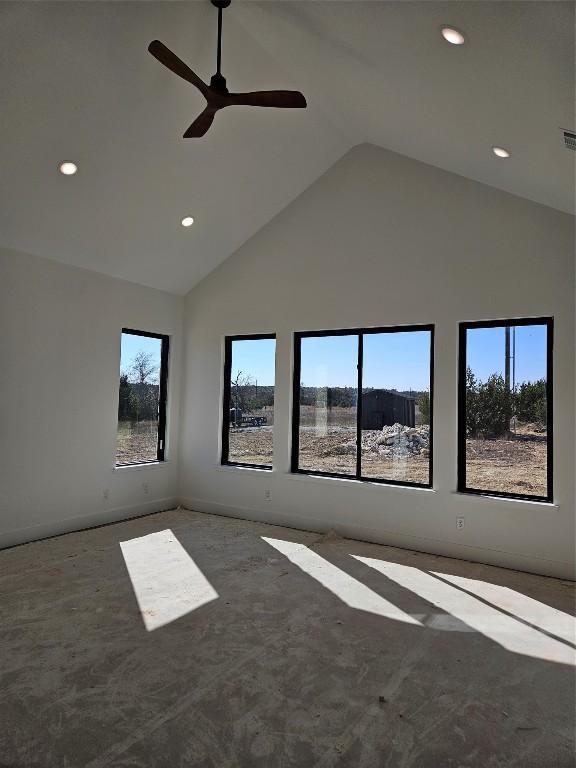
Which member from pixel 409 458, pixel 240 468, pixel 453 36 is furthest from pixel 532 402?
pixel 240 468

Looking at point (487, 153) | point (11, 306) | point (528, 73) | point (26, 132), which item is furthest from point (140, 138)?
point (528, 73)

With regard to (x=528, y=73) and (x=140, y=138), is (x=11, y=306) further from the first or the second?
(x=528, y=73)

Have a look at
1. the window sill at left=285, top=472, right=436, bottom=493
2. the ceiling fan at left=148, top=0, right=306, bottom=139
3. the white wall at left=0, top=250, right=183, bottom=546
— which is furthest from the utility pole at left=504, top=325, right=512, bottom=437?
the white wall at left=0, top=250, right=183, bottom=546

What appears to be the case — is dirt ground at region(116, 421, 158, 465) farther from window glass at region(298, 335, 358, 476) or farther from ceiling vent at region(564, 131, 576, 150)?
ceiling vent at region(564, 131, 576, 150)

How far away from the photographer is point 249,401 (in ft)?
20.6

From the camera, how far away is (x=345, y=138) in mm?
5242

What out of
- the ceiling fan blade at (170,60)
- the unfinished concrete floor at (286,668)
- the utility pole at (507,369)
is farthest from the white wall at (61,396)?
the utility pole at (507,369)

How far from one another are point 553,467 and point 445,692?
94.7 inches

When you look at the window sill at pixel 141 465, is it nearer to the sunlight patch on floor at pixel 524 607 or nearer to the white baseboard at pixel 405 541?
the white baseboard at pixel 405 541

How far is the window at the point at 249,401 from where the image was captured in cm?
608

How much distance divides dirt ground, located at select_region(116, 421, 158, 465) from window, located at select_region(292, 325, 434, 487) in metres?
1.87

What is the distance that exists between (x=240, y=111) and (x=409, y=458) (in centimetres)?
361

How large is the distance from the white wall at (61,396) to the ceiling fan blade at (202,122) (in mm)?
2364

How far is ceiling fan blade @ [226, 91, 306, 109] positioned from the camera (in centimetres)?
315
